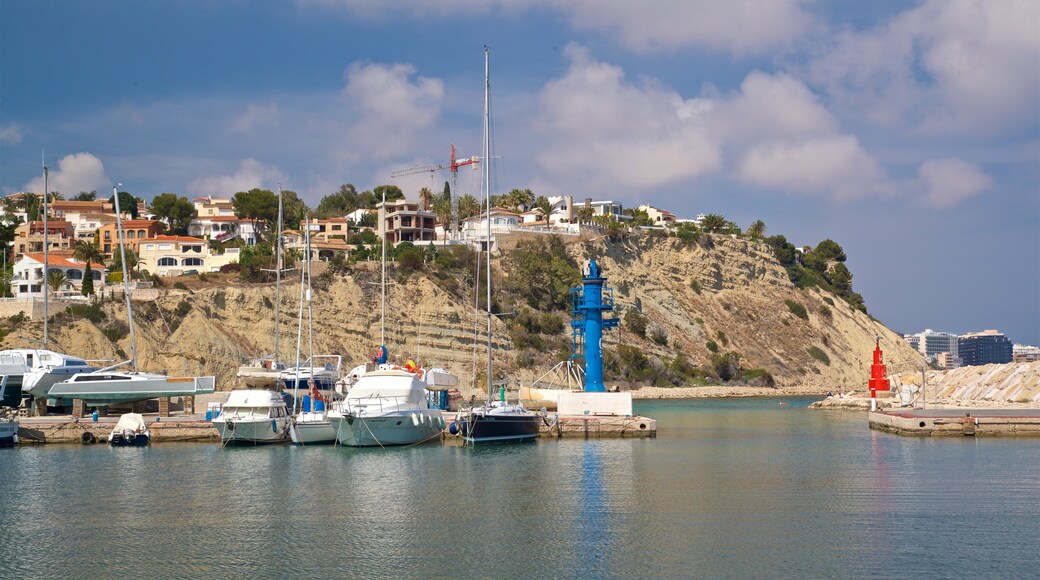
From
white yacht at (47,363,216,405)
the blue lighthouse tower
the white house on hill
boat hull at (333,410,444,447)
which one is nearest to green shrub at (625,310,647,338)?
the white house on hill

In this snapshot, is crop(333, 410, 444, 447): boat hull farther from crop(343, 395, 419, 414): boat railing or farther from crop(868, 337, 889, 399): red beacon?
crop(868, 337, 889, 399): red beacon

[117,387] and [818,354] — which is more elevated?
[818,354]

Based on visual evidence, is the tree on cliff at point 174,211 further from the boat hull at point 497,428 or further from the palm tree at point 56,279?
the boat hull at point 497,428

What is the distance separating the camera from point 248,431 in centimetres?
4116

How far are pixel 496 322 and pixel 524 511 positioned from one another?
187 feet

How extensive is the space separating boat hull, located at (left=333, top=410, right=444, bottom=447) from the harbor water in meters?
0.74

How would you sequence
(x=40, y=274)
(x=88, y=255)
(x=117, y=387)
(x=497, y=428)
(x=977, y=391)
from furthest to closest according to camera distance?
1. (x=88, y=255)
2. (x=40, y=274)
3. (x=977, y=391)
4. (x=117, y=387)
5. (x=497, y=428)

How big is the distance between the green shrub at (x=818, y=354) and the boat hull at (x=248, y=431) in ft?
237

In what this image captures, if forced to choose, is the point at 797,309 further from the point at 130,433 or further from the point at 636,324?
the point at 130,433

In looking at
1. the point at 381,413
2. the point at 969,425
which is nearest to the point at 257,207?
the point at 381,413

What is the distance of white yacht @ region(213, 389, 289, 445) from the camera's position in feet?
135

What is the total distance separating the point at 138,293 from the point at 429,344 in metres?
21.2

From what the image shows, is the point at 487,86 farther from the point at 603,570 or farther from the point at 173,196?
the point at 173,196

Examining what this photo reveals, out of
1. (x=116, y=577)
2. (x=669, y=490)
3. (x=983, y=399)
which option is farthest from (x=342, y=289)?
(x=116, y=577)
